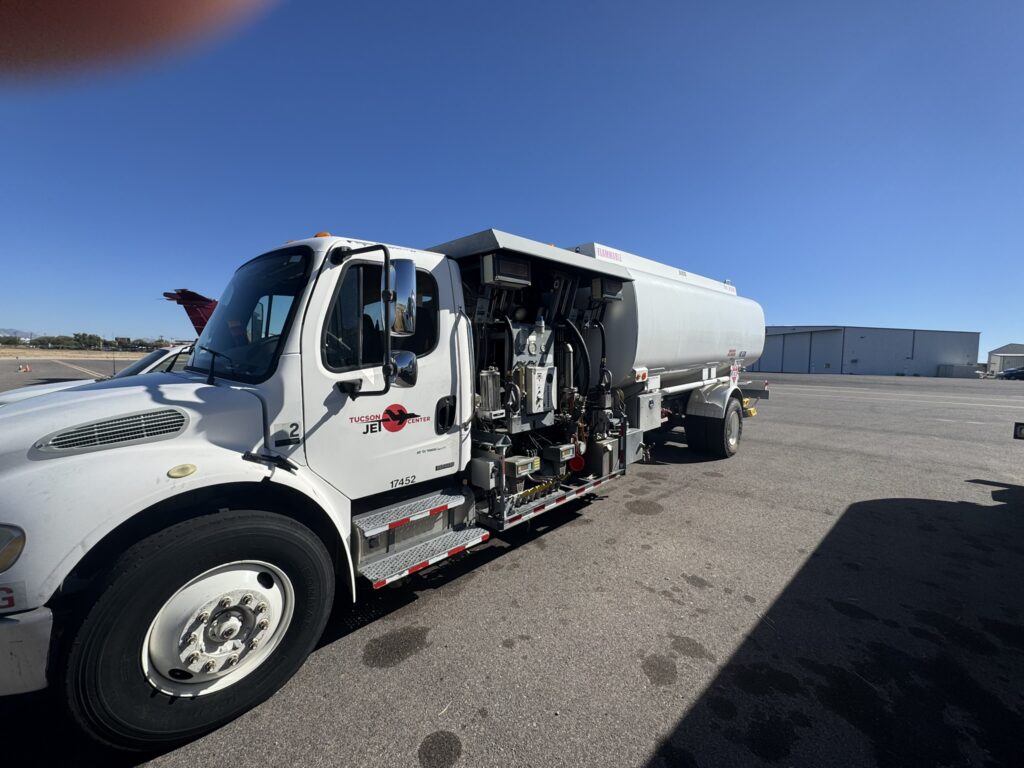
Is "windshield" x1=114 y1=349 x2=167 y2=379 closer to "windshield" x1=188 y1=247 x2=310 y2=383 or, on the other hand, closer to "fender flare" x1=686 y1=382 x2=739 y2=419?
"windshield" x1=188 y1=247 x2=310 y2=383

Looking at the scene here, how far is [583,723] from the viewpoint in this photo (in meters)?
2.29

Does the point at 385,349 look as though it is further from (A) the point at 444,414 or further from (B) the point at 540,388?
(B) the point at 540,388

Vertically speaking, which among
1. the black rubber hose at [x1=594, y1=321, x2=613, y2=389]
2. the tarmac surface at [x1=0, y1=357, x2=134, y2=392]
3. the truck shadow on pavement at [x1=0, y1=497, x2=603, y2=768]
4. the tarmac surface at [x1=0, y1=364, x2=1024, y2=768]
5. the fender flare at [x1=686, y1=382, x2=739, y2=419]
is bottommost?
the truck shadow on pavement at [x1=0, y1=497, x2=603, y2=768]

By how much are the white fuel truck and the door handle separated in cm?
2

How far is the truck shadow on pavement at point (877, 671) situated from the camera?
7.02 feet

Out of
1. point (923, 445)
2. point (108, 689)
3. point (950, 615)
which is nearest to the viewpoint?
point (108, 689)

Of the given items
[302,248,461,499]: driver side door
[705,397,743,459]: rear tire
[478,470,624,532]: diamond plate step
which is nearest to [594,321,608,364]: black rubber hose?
[478,470,624,532]: diamond plate step

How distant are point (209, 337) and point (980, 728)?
5361mm

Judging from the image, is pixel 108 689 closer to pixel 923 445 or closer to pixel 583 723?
pixel 583 723

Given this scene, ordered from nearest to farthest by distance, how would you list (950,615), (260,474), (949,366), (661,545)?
1. (260,474)
2. (950,615)
3. (661,545)
4. (949,366)

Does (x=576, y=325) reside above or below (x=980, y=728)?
above

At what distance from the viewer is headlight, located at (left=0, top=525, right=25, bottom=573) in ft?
5.81

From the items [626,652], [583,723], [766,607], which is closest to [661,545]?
[766,607]

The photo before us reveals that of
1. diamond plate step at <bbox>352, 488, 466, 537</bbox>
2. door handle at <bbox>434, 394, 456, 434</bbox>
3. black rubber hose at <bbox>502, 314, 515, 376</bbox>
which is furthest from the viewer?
black rubber hose at <bbox>502, 314, 515, 376</bbox>
